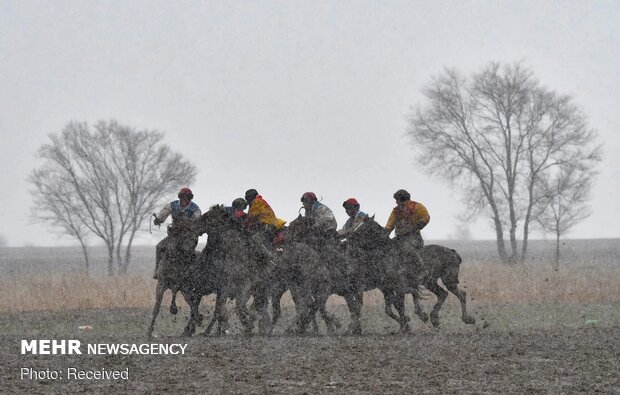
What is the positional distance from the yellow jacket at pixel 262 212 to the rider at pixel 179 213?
34.3 inches

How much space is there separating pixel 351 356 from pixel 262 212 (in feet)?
13.5

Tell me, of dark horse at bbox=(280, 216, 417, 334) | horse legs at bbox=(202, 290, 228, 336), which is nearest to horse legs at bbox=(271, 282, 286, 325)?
dark horse at bbox=(280, 216, 417, 334)

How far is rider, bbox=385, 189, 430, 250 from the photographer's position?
1864cm

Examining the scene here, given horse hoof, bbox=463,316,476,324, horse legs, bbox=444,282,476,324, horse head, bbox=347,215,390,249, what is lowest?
horse hoof, bbox=463,316,476,324

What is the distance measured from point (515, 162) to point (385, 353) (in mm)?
42515

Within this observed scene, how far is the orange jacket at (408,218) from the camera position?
61.2ft

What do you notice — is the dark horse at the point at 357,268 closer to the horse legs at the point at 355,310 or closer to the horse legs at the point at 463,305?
the horse legs at the point at 355,310

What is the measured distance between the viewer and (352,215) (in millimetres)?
18297

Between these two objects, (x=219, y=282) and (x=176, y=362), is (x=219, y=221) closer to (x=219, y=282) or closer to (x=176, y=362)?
(x=219, y=282)

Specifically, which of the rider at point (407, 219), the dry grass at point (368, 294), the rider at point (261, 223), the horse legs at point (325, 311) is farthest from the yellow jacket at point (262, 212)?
the dry grass at point (368, 294)

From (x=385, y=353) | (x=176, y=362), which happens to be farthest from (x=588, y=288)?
(x=176, y=362)

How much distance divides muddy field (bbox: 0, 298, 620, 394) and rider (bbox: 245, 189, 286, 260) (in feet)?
4.96

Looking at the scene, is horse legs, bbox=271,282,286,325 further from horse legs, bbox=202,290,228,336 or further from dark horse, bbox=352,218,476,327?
dark horse, bbox=352,218,476,327

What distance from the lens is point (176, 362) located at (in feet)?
43.9
